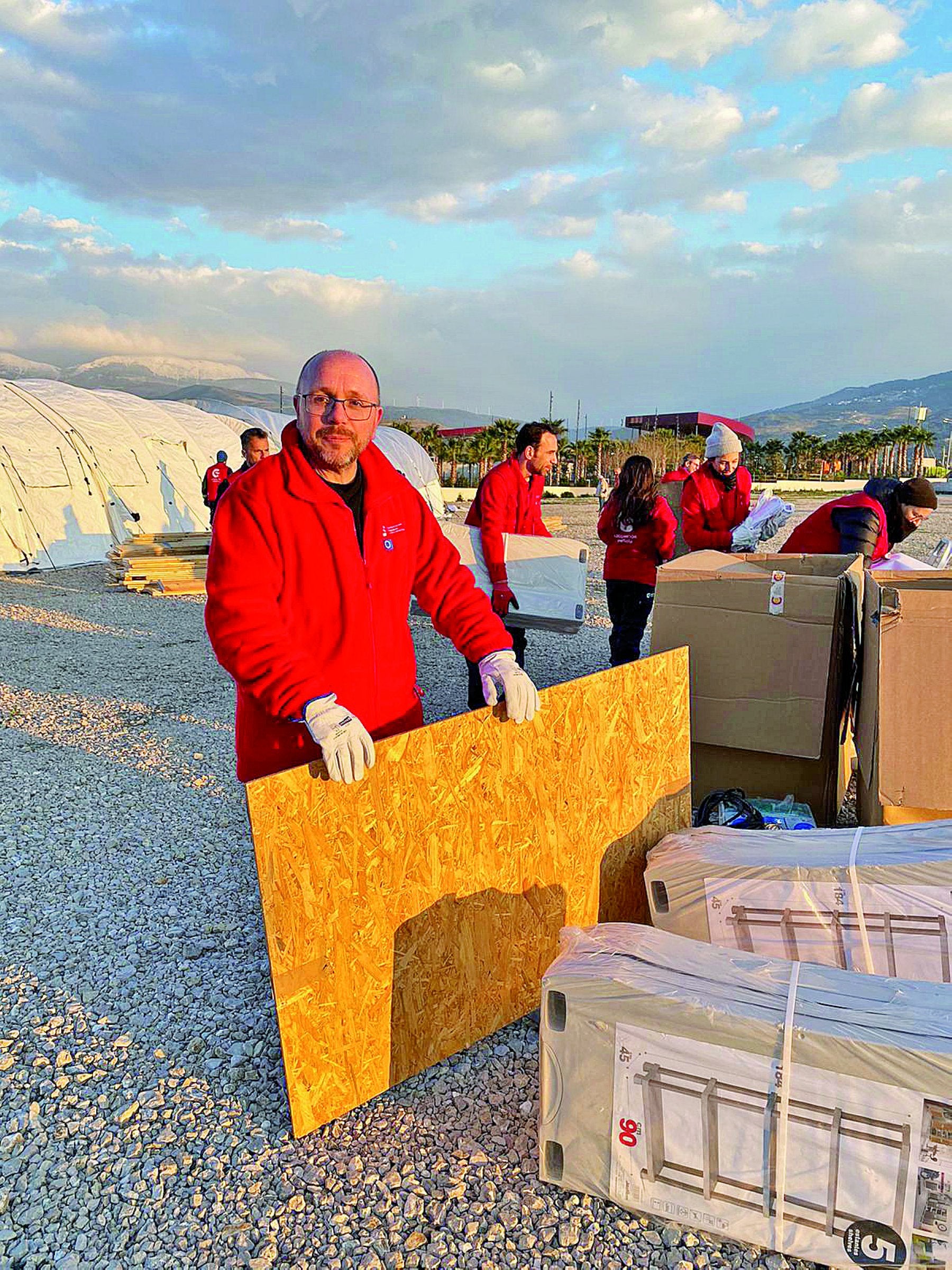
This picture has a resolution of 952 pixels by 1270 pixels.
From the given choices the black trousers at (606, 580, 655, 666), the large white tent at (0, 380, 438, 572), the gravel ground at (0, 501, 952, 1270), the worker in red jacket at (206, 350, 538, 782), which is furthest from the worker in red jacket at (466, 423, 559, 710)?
the large white tent at (0, 380, 438, 572)

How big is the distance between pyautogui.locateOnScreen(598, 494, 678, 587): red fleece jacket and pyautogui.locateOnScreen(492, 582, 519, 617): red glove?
851 millimetres

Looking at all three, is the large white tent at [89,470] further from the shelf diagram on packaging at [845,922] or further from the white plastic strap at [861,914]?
the white plastic strap at [861,914]

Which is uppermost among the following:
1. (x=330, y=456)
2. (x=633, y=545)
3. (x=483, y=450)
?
(x=483, y=450)

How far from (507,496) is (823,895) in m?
3.75

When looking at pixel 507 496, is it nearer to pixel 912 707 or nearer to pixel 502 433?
pixel 912 707

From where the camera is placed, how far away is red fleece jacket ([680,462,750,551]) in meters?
6.30

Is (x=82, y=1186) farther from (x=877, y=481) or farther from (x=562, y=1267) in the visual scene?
(x=877, y=481)

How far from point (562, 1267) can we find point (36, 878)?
134 inches

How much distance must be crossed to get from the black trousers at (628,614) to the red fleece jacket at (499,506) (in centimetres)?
99

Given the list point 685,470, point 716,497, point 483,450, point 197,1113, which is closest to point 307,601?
point 197,1113

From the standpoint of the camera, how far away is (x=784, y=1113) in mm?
1989

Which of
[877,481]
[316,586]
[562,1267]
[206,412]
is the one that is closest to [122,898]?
[316,586]

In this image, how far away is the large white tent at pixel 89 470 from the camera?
16156mm

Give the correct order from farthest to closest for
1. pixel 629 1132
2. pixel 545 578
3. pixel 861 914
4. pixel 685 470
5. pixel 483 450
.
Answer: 1. pixel 483 450
2. pixel 685 470
3. pixel 545 578
4. pixel 861 914
5. pixel 629 1132
